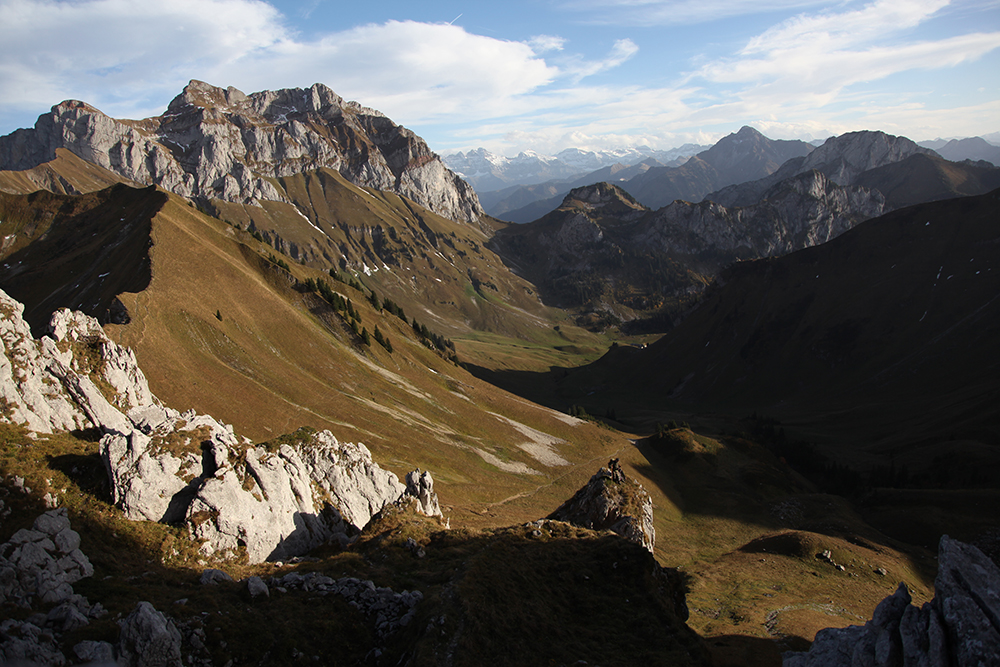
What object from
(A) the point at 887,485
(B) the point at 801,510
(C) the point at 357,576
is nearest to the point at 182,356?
(C) the point at 357,576

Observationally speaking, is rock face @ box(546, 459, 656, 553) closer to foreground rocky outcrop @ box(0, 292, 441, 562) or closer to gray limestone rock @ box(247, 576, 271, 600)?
foreground rocky outcrop @ box(0, 292, 441, 562)

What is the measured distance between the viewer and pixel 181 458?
3469cm

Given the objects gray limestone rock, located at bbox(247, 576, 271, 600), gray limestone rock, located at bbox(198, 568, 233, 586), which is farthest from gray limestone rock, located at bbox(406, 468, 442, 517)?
gray limestone rock, located at bbox(247, 576, 271, 600)

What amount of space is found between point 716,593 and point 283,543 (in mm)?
45669

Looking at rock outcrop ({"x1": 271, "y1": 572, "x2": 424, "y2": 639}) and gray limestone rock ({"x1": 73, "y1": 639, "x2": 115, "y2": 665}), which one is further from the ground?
gray limestone rock ({"x1": 73, "y1": 639, "x2": 115, "y2": 665})

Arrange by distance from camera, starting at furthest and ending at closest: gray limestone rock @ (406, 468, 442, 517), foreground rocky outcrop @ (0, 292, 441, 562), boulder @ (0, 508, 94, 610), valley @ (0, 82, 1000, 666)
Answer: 1. gray limestone rock @ (406, 468, 442, 517)
2. foreground rocky outcrop @ (0, 292, 441, 562)
3. valley @ (0, 82, 1000, 666)
4. boulder @ (0, 508, 94, 610)

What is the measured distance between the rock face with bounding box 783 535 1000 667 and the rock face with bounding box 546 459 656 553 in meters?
32.9

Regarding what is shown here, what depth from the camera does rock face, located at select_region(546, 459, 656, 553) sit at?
54.2 m

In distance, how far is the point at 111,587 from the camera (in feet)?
73.9

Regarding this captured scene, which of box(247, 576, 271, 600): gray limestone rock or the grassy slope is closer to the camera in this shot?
box(247, 576, 271, 600): gray limestone rock

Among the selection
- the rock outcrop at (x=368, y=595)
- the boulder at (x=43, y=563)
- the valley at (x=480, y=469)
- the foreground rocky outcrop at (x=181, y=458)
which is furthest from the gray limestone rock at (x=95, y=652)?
the foreground rocky outcrop at (x=181, y=458)

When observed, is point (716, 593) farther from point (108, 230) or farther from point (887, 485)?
point (108, 230)

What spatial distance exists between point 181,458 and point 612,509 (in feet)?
137

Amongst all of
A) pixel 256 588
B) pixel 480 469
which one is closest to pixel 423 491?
pixel 256 588
